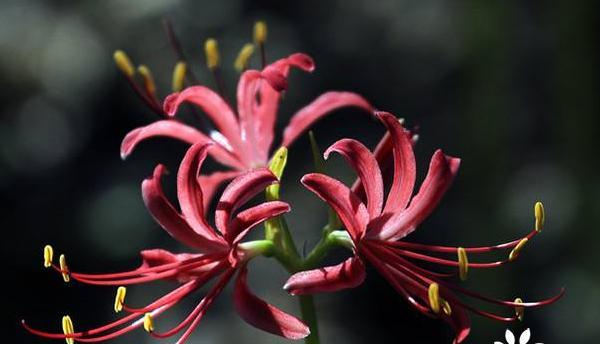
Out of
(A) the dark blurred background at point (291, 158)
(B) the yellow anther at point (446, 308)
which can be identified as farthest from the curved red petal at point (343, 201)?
(A) the dark blurred background at point (291, 158)

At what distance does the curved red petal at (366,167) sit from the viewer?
223 centimetres

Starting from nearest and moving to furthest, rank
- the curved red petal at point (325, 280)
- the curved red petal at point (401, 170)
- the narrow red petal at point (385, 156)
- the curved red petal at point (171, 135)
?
the curved red petal at point (325, 280)
the curved red petal at point (401, 170)
the narrow red petal at point (385, 156)
the curved red petal at point (171, 135)

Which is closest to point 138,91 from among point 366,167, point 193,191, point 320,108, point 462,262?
point 320,108

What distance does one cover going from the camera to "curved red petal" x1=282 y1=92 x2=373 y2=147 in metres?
2.77

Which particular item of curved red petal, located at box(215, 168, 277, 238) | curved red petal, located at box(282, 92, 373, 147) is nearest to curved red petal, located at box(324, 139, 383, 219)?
curved red petal, located at box(215, 168, 277, 238)

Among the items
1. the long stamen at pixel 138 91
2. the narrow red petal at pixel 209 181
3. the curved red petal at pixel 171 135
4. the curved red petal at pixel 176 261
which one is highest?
the long stamen at pixel 138 91

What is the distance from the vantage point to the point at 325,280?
7.10 feet

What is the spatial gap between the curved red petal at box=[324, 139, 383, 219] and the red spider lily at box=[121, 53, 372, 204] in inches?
15.0

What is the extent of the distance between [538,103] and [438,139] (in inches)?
30.1

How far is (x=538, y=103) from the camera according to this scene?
7.07 m

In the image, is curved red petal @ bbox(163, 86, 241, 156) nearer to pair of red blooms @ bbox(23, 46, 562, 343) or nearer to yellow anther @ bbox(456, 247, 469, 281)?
pair of red blooms @ bbox(23, 46, 562, 343)

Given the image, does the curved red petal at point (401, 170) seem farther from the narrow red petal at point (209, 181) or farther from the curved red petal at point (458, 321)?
the narrow red petal at point (209, 181)

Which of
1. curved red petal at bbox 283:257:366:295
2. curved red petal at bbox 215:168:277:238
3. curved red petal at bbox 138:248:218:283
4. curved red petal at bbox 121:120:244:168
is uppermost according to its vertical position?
curved red petal at bbox 121:120:244:168

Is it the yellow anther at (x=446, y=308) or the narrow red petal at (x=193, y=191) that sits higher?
the narrow red petal at (x=193, y=191)
